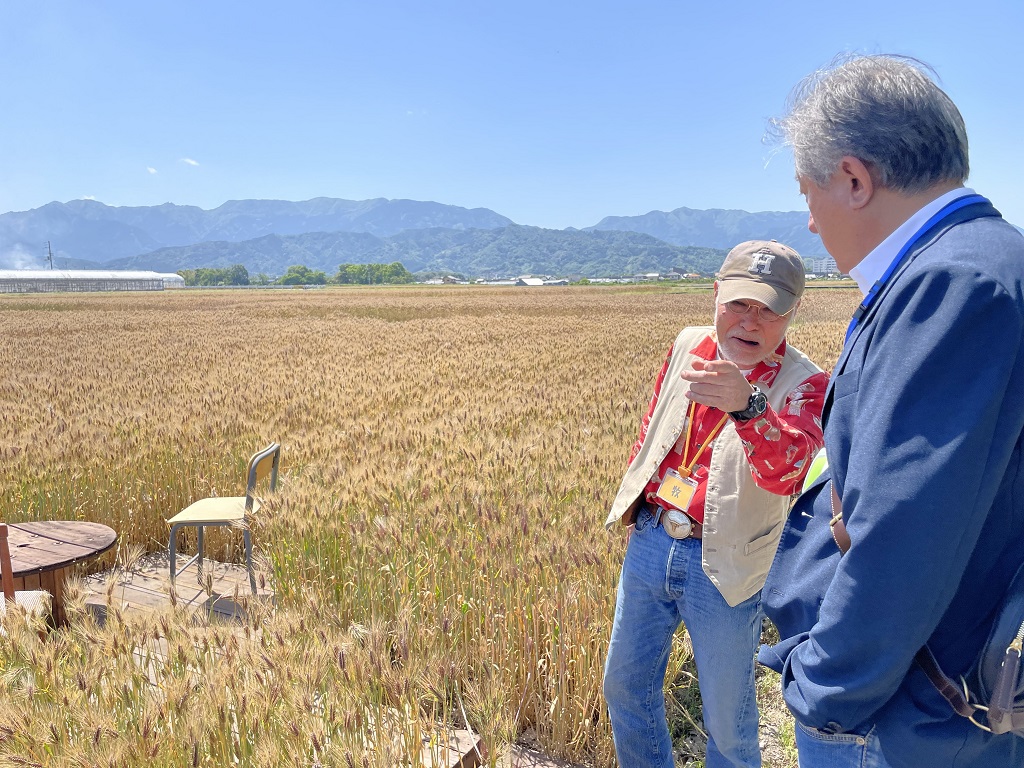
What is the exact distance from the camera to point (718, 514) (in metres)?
2.11

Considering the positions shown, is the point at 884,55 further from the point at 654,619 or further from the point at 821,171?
the point at 654,619

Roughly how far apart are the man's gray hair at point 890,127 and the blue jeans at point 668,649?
4.18 ft

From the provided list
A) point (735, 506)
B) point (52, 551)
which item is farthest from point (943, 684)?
point (52, 551)

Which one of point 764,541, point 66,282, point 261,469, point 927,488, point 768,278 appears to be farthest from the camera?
point 66,282

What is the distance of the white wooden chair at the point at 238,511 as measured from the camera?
4625 millimetres

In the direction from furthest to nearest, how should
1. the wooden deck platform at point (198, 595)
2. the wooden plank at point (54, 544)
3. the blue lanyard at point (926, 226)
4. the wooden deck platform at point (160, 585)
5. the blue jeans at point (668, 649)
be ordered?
the wooden deck platform at point (160, 585) < the wooden plank at point (54, 544) < the wooden deck platform at point (198, 595) < the blue jeans at point (668, 649) < the blue lanyard at point (926, 226)

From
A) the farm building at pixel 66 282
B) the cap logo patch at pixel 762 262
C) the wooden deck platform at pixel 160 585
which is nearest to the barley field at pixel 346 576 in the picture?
the wooden deck platform at pixel 160 585

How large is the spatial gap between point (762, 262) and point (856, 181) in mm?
729

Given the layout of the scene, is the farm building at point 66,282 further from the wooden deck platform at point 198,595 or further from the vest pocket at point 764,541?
the vest pocket at point 764,541

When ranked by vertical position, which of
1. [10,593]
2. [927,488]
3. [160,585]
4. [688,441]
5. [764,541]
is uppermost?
[927,488]

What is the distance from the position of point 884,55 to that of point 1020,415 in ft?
2.57

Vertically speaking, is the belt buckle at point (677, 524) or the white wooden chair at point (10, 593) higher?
the belt buckle at point (677, 524)

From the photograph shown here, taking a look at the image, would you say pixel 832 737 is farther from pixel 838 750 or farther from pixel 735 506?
pixel 735 506

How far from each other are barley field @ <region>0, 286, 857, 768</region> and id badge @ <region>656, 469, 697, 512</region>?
0.80m
